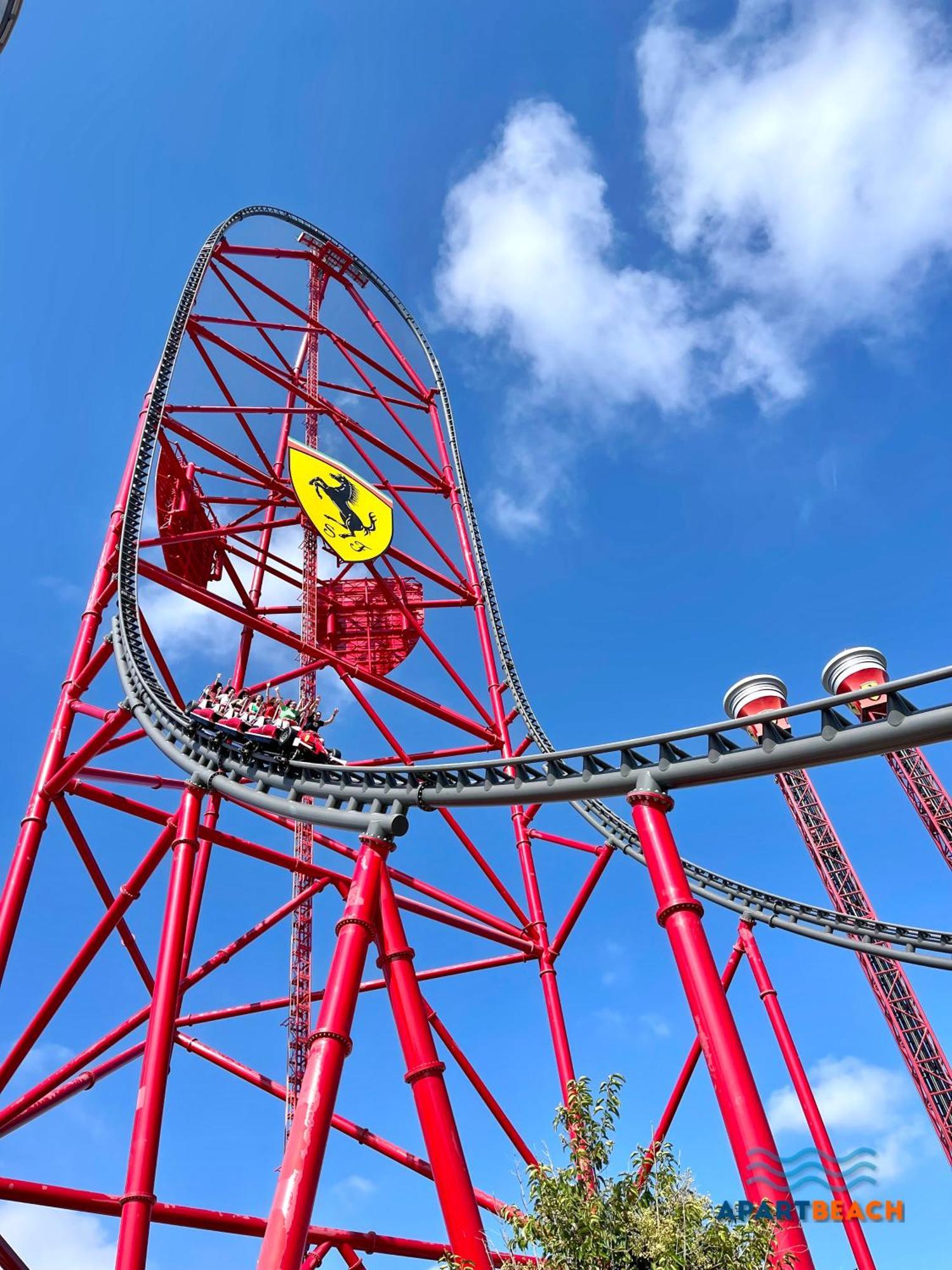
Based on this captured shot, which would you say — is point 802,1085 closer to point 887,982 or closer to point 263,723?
point 263,723

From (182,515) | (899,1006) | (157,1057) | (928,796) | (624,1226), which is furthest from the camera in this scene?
(928,796)

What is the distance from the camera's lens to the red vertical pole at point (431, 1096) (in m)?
6.01

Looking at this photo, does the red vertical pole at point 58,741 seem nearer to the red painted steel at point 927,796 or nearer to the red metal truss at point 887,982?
the red metal truss at point 887,982

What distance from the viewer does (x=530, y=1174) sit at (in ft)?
18.0

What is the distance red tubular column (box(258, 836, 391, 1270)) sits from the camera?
5.41m

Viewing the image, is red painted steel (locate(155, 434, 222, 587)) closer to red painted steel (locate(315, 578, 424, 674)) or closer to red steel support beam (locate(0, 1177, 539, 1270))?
red painted steel (locate(315, 578, 424, 674))

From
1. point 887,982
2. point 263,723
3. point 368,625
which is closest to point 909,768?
point 887,982

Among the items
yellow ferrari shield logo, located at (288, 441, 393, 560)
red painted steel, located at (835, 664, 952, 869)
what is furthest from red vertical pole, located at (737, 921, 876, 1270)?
red painted steel, located at (835, 664, 952, 869)

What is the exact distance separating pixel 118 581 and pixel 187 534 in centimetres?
128

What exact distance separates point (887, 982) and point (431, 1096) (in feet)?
91.4

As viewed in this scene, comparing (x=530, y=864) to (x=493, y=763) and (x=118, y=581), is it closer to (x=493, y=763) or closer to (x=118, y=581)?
(x=493, y=763)

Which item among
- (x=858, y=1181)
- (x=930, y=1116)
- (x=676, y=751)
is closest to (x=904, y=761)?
(x=930, y=1116)

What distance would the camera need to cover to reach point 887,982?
30.0m

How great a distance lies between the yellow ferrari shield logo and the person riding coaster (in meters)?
3.25
